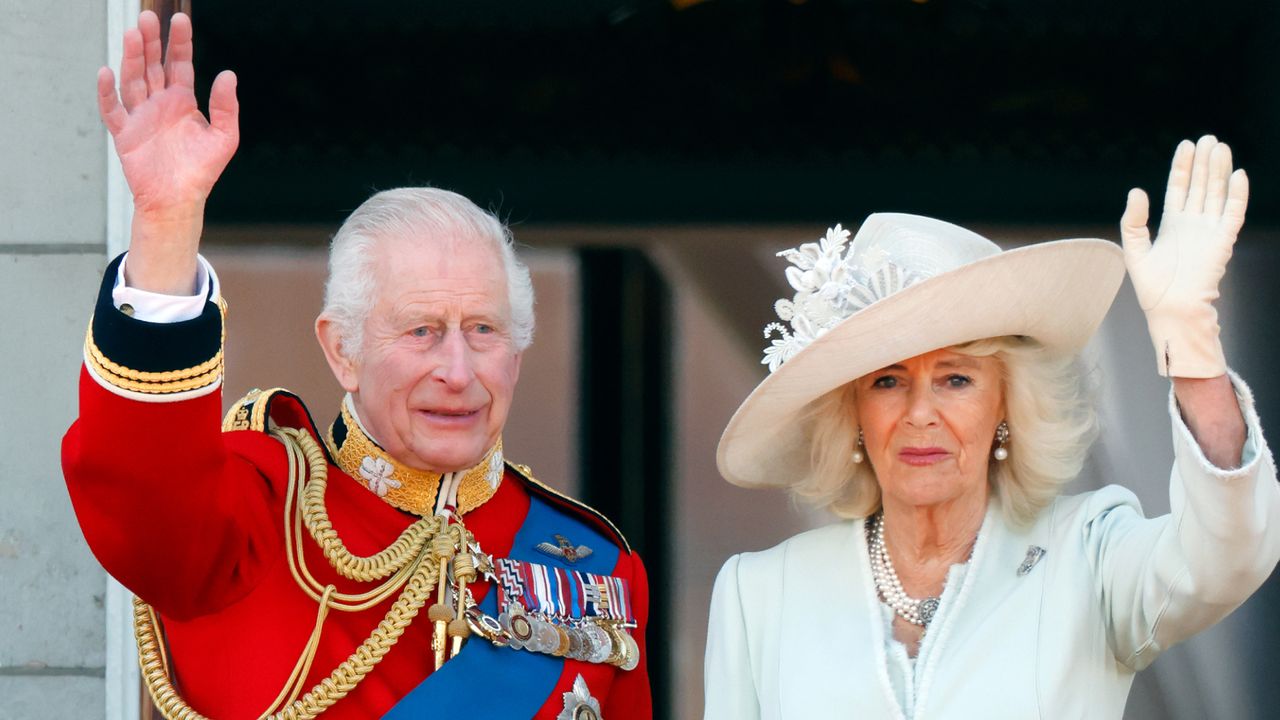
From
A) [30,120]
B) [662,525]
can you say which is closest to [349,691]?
A: [30,120]

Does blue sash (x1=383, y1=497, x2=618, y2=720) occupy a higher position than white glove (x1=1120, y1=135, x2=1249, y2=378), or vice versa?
white glove (x1=1120, y1=135, x2=1249, y2=378)

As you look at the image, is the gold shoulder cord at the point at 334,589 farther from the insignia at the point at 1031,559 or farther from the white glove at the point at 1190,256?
the white glove at the point at 1190,256

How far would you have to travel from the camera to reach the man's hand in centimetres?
226

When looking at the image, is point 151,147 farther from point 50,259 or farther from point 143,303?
point 50,259

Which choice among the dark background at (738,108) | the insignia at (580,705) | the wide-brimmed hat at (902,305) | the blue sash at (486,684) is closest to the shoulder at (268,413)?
the blue sash at (486,684)

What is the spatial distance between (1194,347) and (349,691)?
4.34 feet

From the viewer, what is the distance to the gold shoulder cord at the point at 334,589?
8.71 ft

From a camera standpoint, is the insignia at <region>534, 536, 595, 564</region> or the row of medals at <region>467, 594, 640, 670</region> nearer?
the row of medals at <region>467, 594, 640, 670</region>

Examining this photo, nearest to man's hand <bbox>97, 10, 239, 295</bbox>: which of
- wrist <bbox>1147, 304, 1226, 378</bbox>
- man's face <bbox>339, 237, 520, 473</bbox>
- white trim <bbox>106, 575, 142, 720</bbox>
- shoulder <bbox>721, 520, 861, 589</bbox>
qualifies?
man's face <bbox>339, 237, 520, 473</bbox>

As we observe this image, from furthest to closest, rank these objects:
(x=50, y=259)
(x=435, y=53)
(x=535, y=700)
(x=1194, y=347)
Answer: (x=435, y=53)
(x=50, y=259)
(x=535, y=700)
(x=1194, y=347)

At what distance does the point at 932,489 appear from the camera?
8.64 ft

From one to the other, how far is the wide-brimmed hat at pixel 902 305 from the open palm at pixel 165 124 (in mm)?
878

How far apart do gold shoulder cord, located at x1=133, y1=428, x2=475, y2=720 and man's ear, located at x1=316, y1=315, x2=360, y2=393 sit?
13 centimetres

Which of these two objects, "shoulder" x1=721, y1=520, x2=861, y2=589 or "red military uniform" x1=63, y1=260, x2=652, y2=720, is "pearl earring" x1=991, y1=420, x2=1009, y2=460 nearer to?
"shoulder" x1=721, y1=520, x2=861, y2=589
